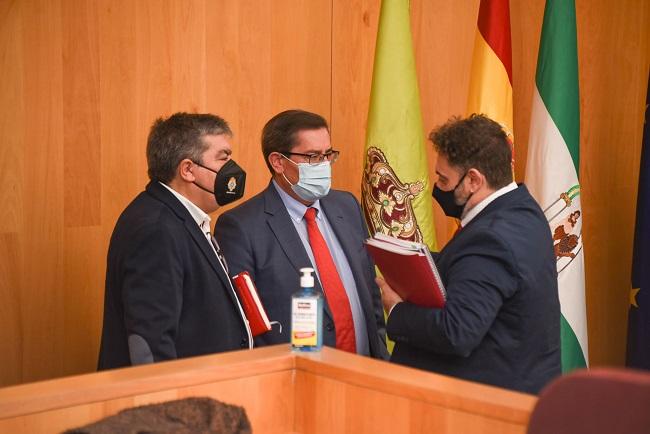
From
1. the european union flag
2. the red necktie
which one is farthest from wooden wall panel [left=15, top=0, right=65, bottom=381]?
the european union flag

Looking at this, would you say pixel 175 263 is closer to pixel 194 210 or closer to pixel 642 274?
pixel 194 210

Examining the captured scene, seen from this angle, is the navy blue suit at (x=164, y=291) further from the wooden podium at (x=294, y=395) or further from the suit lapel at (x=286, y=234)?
the wooden podium at (x=294, y=395)

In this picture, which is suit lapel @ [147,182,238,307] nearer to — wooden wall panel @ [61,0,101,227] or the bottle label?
the bottle label

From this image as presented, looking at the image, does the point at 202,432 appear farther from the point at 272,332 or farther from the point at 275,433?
the point at 272,332

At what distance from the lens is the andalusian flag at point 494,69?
14.1ft

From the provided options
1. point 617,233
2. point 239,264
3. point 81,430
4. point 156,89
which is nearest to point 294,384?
point 81,430

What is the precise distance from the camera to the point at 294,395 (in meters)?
2.20

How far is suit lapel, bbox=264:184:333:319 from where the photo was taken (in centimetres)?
306

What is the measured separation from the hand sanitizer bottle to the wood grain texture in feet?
5.09

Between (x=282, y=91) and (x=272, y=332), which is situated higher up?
(x=282, y=91)

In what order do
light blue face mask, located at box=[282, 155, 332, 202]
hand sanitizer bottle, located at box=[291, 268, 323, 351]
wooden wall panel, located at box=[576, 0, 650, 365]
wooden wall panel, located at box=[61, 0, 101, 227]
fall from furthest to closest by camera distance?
wooden wall panel, located at box=[576, 0, 650, 365], wooden wall panel, located at box=[61, 0, 101, 227], light blue face mask, located at box=[282, 155, 332, 202], hand sanitizer bottle, located at box=[291, 268, 323, 351]

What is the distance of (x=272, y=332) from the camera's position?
2996 mm

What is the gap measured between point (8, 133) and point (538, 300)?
1991 millimetres

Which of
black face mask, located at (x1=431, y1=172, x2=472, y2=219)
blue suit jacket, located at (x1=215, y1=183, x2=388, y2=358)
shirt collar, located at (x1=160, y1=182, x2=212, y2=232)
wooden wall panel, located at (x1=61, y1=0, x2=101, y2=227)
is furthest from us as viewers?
wooden wall panel, located at (x1=61, y1=0, x2=101, y2=227)
